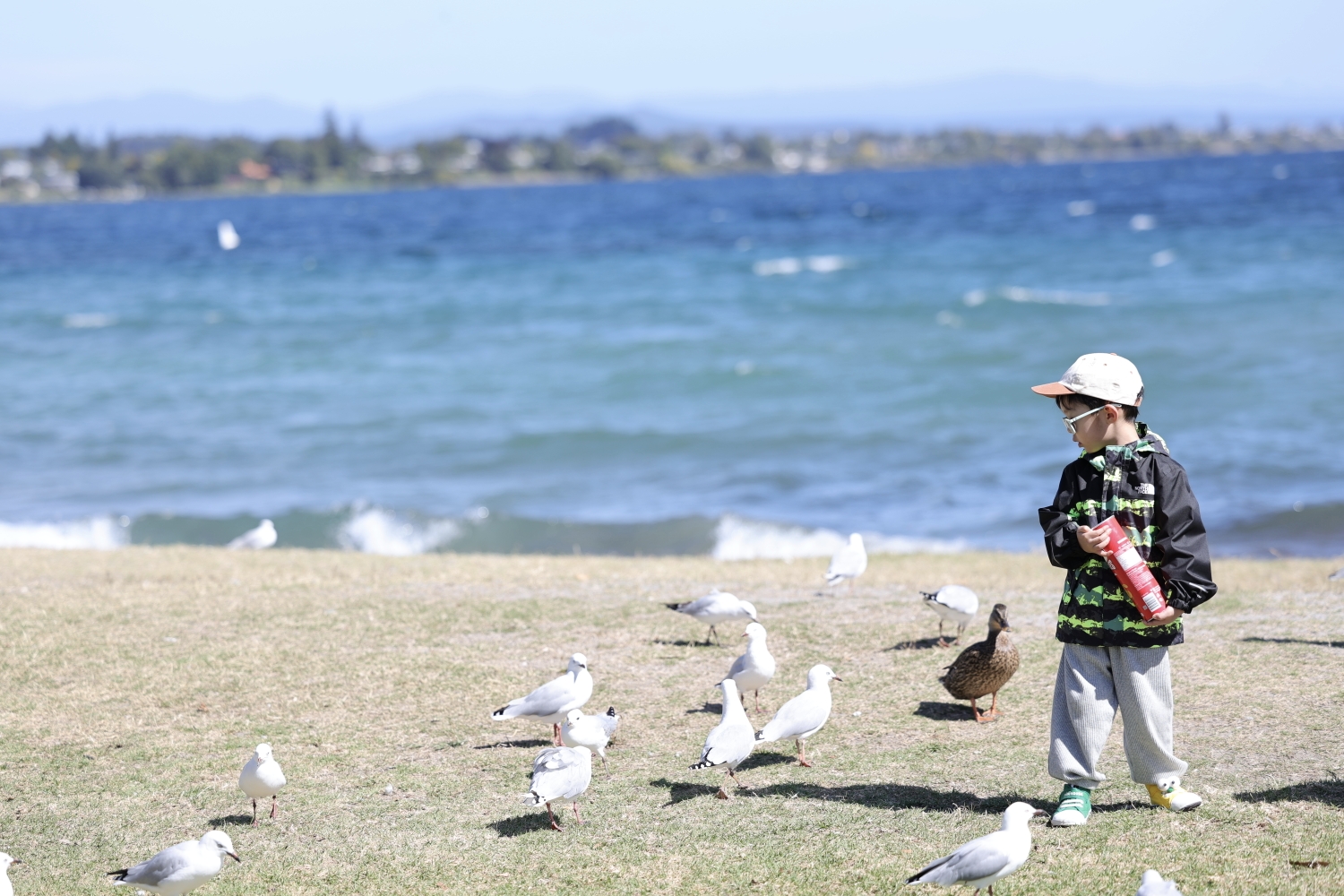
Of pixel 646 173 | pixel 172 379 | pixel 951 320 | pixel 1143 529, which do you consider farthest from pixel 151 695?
pixel 646 173

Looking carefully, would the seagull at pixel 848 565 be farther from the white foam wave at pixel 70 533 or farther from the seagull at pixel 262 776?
the white foam wave at pixel 70 533

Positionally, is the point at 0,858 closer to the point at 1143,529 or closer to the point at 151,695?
the point at 151,695

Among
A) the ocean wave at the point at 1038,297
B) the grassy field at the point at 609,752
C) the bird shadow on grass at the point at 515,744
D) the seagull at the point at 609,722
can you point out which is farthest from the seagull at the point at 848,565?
the ocean wave at the point at 1038,297

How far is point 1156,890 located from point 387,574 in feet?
28.5

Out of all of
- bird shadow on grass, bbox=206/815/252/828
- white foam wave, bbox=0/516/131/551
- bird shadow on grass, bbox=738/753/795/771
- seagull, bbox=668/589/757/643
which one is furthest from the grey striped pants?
white foam wave, bbox=0/516/131/551

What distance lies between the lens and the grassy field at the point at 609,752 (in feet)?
19.6

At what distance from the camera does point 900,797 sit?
669 centimetres

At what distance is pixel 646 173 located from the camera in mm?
192250

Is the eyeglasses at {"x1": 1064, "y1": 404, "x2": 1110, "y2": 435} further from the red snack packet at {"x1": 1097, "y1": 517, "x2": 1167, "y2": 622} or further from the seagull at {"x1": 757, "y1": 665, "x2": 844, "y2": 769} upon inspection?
the seagull at {"x1": 757, "y1": 665, "x2": 844, "y2": 769}

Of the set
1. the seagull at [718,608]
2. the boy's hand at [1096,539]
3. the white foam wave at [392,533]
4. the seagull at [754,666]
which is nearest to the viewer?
the boy's hand at [1096,539]

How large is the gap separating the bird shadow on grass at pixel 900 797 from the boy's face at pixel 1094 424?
182 centimetres

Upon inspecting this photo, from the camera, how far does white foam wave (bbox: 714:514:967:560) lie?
52.4 feet

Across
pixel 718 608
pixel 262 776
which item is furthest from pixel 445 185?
pixel 262 776

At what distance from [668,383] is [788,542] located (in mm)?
12499
